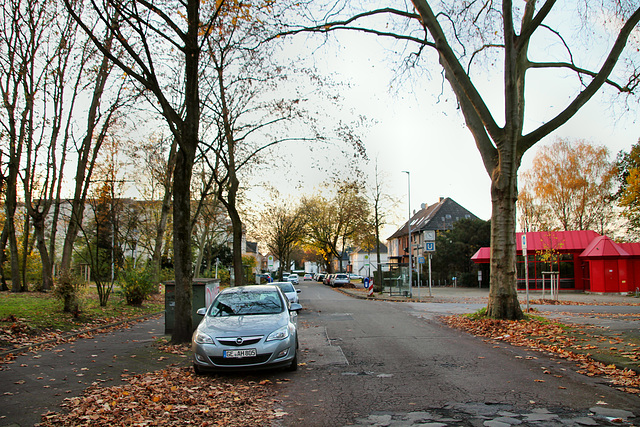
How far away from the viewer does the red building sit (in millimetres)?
31062

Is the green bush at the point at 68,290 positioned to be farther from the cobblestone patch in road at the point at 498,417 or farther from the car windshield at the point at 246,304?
the cobblestone patch in road at the point at 498,417

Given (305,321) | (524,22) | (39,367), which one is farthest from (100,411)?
(524,22)

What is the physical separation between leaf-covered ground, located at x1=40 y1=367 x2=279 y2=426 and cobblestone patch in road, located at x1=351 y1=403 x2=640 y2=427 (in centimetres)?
130

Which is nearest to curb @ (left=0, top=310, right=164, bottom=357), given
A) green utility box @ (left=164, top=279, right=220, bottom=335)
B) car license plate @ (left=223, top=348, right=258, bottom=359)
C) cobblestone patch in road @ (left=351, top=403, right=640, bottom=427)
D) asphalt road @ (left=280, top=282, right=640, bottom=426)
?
green utility box @ (left=164, top=279, right=220, bottom=335)

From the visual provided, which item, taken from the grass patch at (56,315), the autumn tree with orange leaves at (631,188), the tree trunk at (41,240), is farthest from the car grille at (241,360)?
the autumn tree with orange leaves at (631,188)

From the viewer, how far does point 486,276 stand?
45219 millimetres

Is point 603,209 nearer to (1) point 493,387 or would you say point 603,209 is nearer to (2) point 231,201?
(2) point 231,201

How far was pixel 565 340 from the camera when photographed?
10398 millimetres

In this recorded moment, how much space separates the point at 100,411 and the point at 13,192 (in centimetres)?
1973

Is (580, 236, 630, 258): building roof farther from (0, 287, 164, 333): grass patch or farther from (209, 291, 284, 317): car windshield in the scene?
(209, 291, 284, 317): car windshield

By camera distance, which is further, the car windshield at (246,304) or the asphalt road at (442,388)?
the car windshield at (246,304)

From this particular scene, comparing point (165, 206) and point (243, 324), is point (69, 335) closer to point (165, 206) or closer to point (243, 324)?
point (243, 324)

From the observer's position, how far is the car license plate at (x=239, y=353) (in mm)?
7418

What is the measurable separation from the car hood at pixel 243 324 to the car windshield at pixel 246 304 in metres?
0.21
